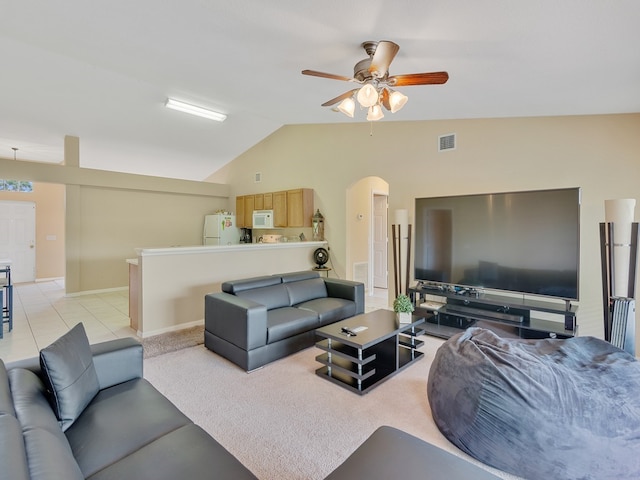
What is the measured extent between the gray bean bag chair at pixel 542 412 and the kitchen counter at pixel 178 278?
3.35m

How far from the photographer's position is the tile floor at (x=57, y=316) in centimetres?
366

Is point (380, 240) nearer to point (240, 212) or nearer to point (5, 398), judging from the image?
point (240, 212)

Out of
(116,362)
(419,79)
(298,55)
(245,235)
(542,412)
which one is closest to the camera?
(542,412)

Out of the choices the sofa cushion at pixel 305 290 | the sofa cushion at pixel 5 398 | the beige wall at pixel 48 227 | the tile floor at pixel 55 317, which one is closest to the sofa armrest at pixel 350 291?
the sofa cushion at pixel 305 290

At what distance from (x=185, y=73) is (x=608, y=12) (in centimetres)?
380

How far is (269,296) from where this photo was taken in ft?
12.1

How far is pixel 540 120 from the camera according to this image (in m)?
3.68

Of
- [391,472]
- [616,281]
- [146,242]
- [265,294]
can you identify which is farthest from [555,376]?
[146,242]

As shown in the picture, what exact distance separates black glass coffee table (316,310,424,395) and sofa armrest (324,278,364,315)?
0.73m

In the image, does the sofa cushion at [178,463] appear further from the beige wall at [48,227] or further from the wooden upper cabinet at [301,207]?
the beige wall at [48,227]

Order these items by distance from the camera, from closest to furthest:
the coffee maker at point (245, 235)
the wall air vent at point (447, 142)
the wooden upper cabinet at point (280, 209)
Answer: the wall air vent at point (447, 142), the wooden upper cabinet at point (280, 209), the coffee maker at point (245, 235)

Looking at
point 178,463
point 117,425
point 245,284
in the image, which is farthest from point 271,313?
point 178,463

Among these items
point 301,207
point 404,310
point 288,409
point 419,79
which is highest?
point 419,79

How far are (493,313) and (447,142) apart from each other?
7.83ft
